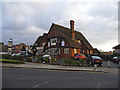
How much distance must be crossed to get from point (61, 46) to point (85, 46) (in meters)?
10.0

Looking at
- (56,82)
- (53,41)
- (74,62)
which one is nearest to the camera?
(56,82)

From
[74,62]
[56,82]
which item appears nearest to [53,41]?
[74,62]

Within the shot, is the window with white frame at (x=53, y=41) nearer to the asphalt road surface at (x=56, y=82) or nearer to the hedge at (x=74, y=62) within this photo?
the hedge at (x=74, y=62)

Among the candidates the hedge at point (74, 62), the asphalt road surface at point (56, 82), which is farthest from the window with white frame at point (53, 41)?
the asphalt road surface at point (56, 82)

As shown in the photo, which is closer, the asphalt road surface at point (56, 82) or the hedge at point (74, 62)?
the asphalt road surface at point (56, 82)

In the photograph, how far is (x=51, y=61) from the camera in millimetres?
18125

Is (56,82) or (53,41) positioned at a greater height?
(53,41)

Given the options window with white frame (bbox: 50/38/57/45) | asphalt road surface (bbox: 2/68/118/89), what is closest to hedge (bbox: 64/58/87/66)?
asphalt road surface (bbox: 2/68/118/89)

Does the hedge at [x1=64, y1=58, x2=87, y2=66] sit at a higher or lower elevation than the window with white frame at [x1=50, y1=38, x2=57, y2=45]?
lower

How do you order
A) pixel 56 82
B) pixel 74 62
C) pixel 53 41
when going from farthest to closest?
1. pixel 53 41
2. pixel 74 62
3. pixel 56 82

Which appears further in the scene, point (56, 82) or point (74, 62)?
point (74, 62)

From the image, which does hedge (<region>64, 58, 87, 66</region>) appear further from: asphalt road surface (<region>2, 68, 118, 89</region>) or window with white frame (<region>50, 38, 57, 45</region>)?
window with white frame (<region>50, 38, 57, 45</region>)

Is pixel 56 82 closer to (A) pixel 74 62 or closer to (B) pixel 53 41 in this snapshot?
(A) pixel 74 62

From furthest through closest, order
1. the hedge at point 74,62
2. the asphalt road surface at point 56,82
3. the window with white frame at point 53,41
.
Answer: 1. the window with white frame at point 53,41
2. the hedge at point 74,62
3. the asphalt road surface at point 56,82
